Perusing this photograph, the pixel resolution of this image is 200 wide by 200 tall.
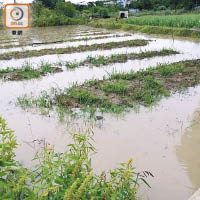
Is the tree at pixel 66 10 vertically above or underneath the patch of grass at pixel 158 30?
above

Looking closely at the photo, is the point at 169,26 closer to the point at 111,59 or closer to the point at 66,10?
the point at 111,59

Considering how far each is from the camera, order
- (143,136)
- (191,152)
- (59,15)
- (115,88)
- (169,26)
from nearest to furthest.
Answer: (191,152), (143,136), (115,88), (169,26), (59,15)

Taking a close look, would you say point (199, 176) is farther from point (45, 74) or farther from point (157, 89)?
point (45, 74)

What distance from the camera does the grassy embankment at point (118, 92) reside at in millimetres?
4227

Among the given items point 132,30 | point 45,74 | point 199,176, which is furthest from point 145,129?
point 132,30

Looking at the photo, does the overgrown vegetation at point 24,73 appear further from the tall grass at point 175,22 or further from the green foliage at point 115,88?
the tall grass at point 175,22

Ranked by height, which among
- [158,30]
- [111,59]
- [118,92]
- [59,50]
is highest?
[158,30]

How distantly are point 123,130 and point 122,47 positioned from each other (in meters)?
7.34

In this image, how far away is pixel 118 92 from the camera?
4.75m

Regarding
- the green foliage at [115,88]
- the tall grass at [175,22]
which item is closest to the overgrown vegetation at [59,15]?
the tall grass at [175,22]

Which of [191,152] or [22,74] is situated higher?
[22,74]

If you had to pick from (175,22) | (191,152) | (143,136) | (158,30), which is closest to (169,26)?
(175,22)

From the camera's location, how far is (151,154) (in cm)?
286

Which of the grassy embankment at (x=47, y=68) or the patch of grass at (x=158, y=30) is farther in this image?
the patch of grass at (x=158, y=30)
